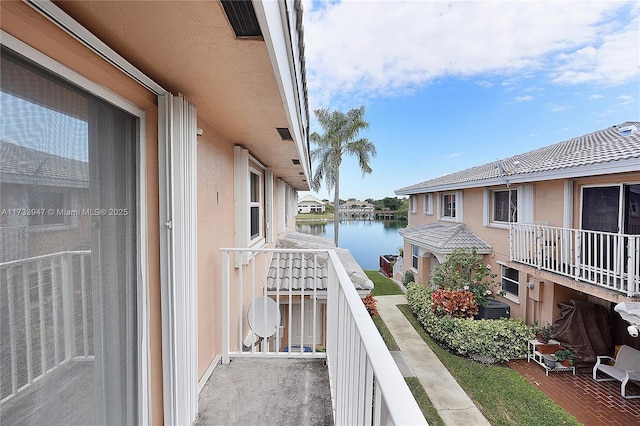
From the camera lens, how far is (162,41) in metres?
1.41

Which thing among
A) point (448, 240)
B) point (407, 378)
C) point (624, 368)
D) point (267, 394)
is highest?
point (448, 240)

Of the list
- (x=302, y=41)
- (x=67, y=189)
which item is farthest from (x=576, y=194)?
(x=67, y=189)

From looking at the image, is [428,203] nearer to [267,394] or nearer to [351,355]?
[267,394]

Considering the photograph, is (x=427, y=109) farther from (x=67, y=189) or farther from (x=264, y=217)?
(x=67, y=189)

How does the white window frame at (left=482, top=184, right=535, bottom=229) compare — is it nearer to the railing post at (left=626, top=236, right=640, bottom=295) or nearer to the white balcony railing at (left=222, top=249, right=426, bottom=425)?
the railing post at (left=626, top=236, right=640, bottom=295)

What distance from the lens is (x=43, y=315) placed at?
1.18m

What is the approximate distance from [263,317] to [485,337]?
686 cm

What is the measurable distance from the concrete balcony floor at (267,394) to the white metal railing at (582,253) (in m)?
6.52

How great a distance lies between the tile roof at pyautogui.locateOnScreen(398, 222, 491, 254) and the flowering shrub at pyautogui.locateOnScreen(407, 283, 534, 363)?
2781 millimetres

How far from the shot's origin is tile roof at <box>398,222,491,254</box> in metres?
10.6

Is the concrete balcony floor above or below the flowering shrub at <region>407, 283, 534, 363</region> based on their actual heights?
above

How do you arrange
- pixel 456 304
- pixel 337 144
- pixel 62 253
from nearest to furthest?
1. pixel 62 253
2. pixel 456 304
3. pixel 337 144

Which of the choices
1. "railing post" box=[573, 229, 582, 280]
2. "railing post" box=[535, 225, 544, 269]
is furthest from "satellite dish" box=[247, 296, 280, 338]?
"railing post" box=[535, 225, 544, 269]

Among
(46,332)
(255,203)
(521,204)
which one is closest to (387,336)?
(521,204)
